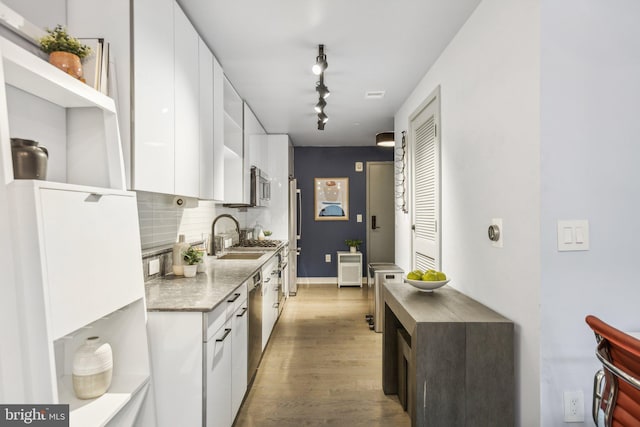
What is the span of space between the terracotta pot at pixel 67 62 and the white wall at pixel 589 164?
188cm

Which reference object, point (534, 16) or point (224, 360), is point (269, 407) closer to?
point (224, 360)

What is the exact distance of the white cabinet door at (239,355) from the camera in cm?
217

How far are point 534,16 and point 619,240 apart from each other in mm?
1045

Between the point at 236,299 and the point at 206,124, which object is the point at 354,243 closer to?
Result: the point at 206,124

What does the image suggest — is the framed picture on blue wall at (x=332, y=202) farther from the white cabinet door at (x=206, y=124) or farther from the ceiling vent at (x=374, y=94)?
the white cabinet door at (x=206, y=124)

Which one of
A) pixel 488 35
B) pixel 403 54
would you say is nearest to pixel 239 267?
pixel 403 54

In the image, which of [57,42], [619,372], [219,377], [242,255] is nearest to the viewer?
[619,372]

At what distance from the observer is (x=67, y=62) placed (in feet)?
4.32

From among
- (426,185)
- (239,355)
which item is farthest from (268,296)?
(426,185)

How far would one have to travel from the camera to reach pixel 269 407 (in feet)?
8.23

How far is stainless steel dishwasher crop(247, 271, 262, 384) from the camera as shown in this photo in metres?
2.62

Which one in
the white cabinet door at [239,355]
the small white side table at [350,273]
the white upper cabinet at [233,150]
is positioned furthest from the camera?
the small white side table at [350,273]

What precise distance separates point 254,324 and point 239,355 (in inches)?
18.1

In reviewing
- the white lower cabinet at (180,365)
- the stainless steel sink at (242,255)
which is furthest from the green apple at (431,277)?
the stainless steel sink at (242,255)
